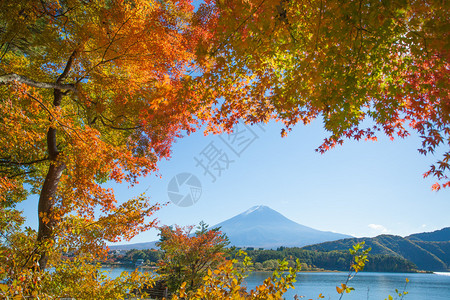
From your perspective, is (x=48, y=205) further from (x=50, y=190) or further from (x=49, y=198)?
(x=50, y=190)

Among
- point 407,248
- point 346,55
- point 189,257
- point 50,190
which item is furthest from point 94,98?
point 407,248

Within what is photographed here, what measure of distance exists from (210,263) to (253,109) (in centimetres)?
898

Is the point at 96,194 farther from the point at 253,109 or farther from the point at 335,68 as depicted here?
the point at 335,68

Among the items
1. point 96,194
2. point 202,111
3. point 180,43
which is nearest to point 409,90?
point 202,111

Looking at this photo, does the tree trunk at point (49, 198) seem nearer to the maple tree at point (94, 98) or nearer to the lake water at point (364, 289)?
the maple tree at point (94, 98)

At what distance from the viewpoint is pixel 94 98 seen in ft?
23.6

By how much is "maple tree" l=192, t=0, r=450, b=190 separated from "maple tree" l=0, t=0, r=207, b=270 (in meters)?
1.23

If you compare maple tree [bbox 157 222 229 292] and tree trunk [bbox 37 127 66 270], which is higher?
tree trunk [bbox 37 127 66 270]

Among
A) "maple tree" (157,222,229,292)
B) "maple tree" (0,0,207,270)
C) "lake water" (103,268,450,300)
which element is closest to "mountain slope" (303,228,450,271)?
"lake water" (103,268,450,300)

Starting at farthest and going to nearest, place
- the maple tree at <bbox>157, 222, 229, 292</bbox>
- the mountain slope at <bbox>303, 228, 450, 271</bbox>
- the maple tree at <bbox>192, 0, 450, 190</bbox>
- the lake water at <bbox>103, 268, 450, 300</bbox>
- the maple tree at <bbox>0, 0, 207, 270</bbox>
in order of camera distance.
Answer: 1. the mountain slope at <bbox>303, 228, 450, 271</bbox>
2. the lake water at <bbox>103, 268, 450, 300</bbox>
3. the maple tree at <bbox>157, 222, 229, 292</bbox>
4. the maple tree at <bbox>0, 0, 207, 270</bbox>
5. the maple tree at <bbox>192, 0, 450, 190</bbox>

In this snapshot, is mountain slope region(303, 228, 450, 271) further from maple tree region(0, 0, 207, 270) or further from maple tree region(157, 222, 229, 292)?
maple tree region(0, 0, 207, 270)

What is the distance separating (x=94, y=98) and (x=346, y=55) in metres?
6.83

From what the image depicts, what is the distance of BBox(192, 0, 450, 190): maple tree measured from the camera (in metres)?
2.31

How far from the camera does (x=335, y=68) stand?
A: 2.71 metres
